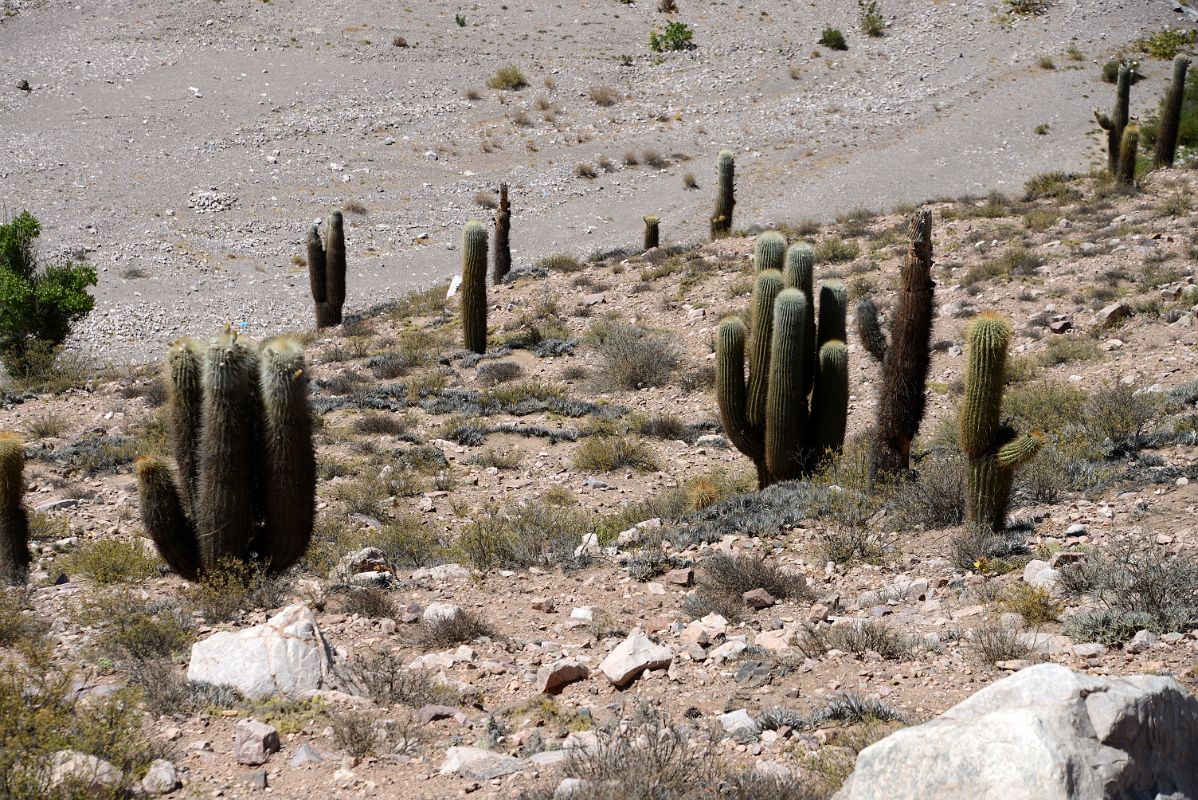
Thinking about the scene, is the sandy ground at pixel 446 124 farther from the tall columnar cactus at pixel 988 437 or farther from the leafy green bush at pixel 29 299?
the tall columnar cactus at pixel 988 437

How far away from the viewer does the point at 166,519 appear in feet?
29.1

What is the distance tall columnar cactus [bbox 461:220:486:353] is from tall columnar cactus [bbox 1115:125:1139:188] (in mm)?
15808

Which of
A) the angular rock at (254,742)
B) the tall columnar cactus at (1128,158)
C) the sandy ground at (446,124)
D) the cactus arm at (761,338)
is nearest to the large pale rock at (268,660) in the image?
the angular rock at (254,742)

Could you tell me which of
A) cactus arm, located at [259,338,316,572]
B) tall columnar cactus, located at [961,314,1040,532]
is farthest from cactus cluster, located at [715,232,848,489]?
cactus arm, located at [259,338,316,572]

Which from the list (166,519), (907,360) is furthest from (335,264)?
(907,360)

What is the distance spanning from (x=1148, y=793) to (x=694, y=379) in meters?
13.9

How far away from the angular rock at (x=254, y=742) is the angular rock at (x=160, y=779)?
33cm

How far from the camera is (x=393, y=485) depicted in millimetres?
13055

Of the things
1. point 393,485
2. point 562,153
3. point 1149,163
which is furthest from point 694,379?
point 562,153

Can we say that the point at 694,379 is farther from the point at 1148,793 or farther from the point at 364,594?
the point at 1148,793

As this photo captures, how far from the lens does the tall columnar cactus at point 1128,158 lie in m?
25.6

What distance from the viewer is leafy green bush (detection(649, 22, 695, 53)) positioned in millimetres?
46281

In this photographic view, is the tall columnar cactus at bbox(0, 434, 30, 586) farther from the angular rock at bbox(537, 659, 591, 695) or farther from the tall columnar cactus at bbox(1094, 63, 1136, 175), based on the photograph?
the tall columnar cactus at bbox(1094, 63, 1136, 175)

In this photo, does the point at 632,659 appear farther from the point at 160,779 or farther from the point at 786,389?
the point at 786,389
